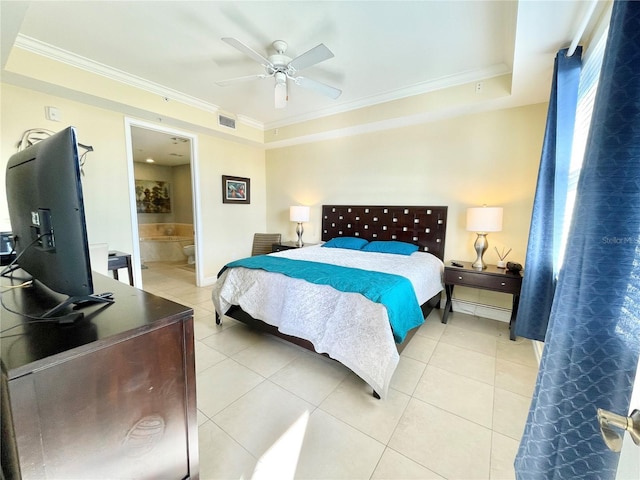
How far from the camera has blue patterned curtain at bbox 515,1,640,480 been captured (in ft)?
2.11

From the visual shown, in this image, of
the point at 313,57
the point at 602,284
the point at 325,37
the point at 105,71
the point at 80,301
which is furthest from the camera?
the point at 105,71

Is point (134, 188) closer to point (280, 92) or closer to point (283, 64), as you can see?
point (280, 92)

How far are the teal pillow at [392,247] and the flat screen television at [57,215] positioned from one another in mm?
2923

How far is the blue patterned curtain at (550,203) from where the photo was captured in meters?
1.90

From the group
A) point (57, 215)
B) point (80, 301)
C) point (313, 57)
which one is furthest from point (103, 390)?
point (313, 57)

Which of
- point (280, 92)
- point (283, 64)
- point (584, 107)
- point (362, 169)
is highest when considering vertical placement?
point (283, 64)

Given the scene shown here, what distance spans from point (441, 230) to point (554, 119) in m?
1.59

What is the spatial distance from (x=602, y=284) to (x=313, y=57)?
2277mm

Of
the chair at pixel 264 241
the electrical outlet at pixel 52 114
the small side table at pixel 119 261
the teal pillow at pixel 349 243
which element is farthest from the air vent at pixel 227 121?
the teal pillow at pixel 349 243

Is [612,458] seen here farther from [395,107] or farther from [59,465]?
[395,107]

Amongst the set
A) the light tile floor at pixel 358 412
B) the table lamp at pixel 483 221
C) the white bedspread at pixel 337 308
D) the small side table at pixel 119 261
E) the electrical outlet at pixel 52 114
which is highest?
the electrical outlet at pixel 52 114

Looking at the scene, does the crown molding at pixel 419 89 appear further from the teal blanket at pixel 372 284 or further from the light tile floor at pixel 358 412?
the light tile floor at pixel 358 412

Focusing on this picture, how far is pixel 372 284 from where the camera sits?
6.57ft

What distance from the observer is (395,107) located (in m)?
3.27
